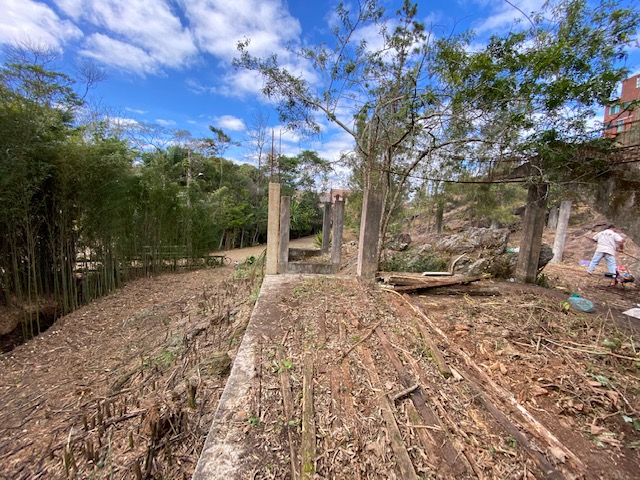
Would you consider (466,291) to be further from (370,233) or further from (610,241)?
(610,241)

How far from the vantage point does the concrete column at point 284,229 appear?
442cm

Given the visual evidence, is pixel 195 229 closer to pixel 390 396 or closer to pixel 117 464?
pixel 117 464

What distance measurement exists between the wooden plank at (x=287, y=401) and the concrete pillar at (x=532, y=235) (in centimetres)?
460

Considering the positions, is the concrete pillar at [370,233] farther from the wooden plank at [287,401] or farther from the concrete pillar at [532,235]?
the concrete pillar at [532,235]

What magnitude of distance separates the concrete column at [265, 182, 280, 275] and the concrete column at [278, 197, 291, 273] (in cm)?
7

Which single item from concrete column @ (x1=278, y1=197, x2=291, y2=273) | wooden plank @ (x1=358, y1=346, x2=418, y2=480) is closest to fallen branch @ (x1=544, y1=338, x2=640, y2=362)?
wooden plank @ (x1=358, y1=346, x2=418, y2=480)

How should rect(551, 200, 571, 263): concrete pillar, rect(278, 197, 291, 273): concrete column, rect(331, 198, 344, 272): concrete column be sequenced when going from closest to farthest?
rect(278, 197, 291, 273): concrete column, rect(331, 198, 344, 272): concrete column, rect(551, 200, 571, 263): concrete pillar

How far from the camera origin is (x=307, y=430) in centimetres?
140

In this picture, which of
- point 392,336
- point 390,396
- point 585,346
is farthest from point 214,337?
point 585,346

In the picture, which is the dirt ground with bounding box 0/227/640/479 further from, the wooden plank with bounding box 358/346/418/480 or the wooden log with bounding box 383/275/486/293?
the wooden log with bounding box 383/275/486/293

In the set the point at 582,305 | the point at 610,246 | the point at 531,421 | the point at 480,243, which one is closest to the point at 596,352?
the point at 531,421

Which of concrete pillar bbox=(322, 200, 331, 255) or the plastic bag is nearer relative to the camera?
the plastic bag

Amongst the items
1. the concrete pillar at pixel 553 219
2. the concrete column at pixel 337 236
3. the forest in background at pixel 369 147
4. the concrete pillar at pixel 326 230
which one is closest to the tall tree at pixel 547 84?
the forest in background at pixel 369 147

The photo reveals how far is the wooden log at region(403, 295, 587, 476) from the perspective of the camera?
130 centimetres
